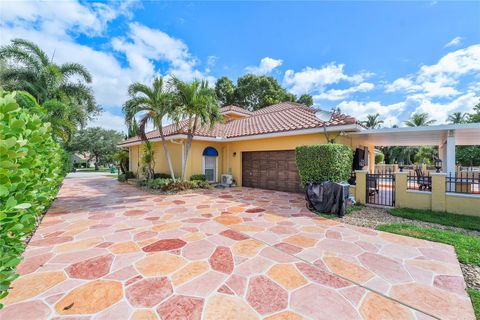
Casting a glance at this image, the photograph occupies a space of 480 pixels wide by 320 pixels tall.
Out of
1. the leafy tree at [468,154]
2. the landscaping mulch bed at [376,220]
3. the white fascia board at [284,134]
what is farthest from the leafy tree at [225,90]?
the leafy tree at [468,154]

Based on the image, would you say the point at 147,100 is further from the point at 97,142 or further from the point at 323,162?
the point at 97,142

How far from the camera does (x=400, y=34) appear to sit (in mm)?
10125

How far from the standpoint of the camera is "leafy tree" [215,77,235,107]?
34375 mm

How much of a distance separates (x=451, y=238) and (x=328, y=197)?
331 centimetres

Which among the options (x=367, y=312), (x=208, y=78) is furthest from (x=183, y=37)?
(x=367, y=312)

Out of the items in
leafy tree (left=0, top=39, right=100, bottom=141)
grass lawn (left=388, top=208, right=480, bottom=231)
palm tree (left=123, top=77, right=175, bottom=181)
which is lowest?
grass lawn (left=388, top=208, right=480, bottom=231)

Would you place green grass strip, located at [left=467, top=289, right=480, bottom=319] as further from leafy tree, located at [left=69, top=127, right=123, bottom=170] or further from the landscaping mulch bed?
leafy tree, located at [left=69, top=127, right=123, bottom=170]

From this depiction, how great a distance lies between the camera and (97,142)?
43906 mm

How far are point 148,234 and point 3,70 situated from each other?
53.8 feet

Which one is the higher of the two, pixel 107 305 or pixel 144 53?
pixel 144 53

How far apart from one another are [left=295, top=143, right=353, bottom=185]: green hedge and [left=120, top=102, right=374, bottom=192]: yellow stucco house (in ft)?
5.51

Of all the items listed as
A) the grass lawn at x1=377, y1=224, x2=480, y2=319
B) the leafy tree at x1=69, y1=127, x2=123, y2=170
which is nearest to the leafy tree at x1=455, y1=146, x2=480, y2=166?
the grass lawn at x1=377, y1=224, x2=480, y2=319

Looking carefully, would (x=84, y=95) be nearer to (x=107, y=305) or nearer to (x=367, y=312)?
(x=107, y=305)

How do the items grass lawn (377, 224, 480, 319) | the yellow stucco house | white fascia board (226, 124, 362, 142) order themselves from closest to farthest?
1. grass lawn (377, 224, 480, 319)
2. white fascia board (226, 124, 362, 142)
3. the yellow stucco house
